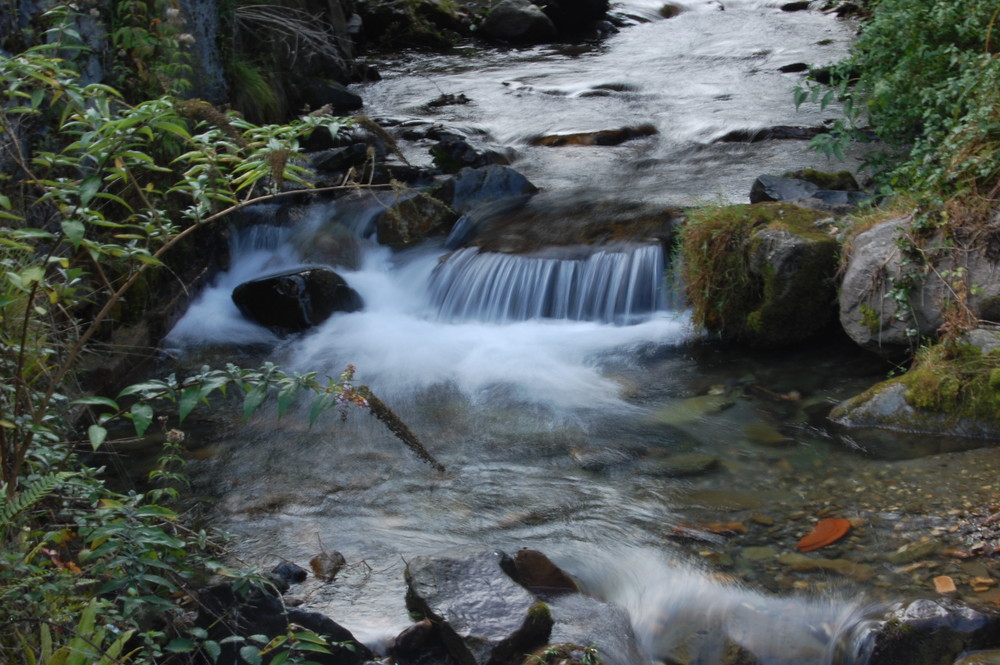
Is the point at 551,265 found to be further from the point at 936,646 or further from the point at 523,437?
the point at 936,646

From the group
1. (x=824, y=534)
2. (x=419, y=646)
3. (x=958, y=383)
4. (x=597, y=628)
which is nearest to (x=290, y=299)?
(x=419, y=646)

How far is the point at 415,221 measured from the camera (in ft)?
29.7

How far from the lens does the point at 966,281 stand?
208 inches

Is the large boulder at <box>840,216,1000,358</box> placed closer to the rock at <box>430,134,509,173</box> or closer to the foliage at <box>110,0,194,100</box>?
the foliage at <box>110,0,194,100</box>

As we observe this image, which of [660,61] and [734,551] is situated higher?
[660,61]

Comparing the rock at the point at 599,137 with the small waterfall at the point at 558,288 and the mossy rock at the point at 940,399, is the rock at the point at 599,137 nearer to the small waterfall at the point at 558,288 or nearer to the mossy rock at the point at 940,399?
the small waterfall at the point at 558,288

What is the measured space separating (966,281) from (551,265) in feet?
11.3

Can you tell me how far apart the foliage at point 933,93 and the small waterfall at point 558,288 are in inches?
71.9

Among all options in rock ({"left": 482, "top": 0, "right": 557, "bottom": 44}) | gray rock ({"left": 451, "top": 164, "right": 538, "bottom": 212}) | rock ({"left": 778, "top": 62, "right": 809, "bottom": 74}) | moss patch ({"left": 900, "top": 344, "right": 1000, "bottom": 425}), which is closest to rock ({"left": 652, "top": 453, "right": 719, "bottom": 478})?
moss patch ({"left": 900, "top": 344, "right": 1000, "bottom": 425})

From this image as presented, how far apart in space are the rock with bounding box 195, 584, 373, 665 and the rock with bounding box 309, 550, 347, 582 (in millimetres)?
826

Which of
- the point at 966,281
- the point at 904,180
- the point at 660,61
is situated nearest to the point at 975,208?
the point at 966,281

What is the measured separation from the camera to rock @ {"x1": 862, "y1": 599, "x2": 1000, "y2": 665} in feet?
10.7

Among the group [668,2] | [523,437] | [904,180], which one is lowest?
[523,437]

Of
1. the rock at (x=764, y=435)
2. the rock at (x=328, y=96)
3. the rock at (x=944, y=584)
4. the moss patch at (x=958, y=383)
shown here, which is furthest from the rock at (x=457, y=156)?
the rock at (x=944, y=584)
